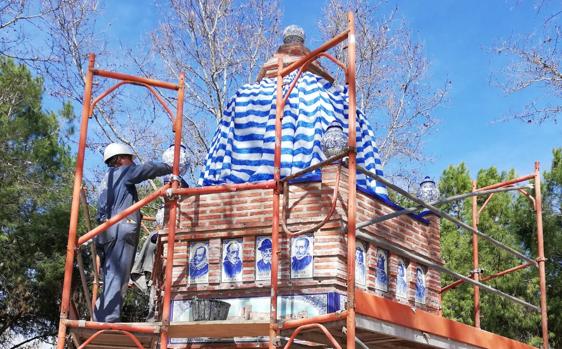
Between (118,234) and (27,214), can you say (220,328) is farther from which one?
(27,214)

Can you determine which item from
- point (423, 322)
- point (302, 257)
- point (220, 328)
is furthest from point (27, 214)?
point (423, 322)

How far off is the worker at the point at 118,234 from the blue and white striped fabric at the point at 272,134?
1819mm

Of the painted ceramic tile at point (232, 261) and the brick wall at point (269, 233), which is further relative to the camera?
the painted ceramic tile at point (232, 261)

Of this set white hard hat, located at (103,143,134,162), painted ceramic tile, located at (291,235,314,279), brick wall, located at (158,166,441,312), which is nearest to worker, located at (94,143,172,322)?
white hard hat, located at (103,143,134,162)

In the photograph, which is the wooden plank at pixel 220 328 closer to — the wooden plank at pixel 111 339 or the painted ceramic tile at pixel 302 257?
the wooden plank at pixel 111 339

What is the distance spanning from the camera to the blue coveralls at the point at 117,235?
687 cm

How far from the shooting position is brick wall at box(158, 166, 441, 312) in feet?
24.2

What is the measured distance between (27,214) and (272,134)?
522 inches

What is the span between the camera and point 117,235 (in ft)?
23.1

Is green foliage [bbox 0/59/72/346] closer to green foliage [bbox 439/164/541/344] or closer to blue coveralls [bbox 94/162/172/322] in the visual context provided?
green foliage [bbox 439/164/541/344]

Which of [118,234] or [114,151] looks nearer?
[118,234]

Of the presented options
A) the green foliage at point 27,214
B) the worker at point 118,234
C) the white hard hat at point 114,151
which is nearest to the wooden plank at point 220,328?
the worker at point 118,234

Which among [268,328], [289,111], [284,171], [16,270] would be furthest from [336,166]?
[16,270]

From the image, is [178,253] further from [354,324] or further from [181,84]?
[354,324]
